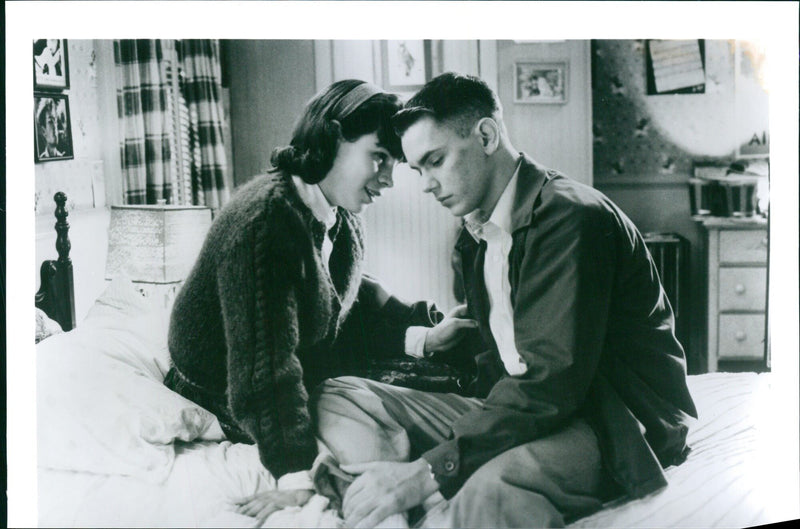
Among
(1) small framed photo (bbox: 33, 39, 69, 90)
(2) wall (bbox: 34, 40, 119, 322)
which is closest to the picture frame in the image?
(2) wall (bbox: 34, 40, 119, 322)

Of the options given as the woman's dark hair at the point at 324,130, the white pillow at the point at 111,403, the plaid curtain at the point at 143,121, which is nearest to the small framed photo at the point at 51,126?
the plaid curtain at the point at 143,121

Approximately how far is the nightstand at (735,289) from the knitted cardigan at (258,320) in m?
1.24

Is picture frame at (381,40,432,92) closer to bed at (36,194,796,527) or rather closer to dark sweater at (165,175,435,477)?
dark sweater at (165,175,435,477)

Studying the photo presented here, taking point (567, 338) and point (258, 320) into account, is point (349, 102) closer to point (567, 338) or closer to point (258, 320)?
point (258, 320)

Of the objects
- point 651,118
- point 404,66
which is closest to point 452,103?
point 404,66

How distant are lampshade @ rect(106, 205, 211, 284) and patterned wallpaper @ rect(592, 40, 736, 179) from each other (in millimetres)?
1205

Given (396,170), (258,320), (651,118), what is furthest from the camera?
(651,118)

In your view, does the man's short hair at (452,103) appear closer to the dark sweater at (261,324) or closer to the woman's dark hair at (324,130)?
the woman's dark hair at (324,130)

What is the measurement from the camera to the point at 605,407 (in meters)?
2.53

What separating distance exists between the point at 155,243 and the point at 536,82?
3.92 ft

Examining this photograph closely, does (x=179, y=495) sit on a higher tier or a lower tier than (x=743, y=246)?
lower

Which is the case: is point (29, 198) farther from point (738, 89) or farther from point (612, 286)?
point (738, 89)

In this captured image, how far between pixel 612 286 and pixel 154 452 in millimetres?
1386

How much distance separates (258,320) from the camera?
240 cm
